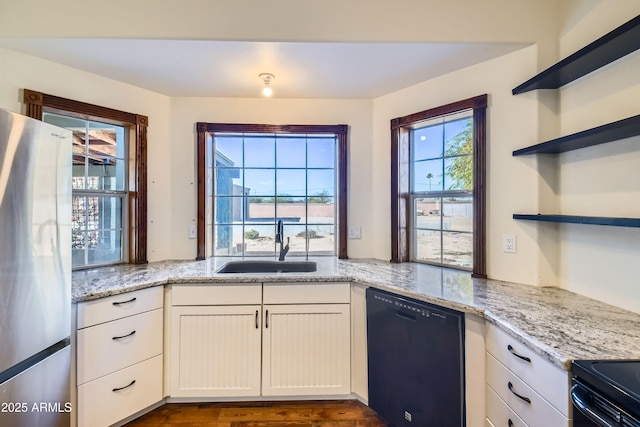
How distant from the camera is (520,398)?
1.11 meters

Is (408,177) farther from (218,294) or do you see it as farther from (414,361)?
(218,294)

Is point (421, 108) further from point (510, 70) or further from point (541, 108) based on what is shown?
point (541, 108)

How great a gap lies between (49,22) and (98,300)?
1.63m

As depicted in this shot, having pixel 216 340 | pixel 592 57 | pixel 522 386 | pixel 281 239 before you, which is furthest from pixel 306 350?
pixel 592 57

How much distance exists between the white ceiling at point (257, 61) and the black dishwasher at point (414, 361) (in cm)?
153

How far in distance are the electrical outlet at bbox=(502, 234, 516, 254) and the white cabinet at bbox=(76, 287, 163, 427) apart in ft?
7.46

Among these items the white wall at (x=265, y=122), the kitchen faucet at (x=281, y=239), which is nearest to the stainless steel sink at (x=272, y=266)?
the kitchen faucet at (x=281, y=239)

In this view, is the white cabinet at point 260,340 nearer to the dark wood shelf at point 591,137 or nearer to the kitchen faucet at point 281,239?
the kitchen faucet at point 281,239

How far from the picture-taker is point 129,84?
7.22 feet

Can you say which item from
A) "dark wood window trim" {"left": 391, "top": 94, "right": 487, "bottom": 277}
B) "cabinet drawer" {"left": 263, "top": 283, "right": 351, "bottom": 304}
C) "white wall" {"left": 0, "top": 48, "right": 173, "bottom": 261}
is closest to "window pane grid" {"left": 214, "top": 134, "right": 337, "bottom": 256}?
"white wall" {"left": 0, "top": 48, "right": 173, "bottom": 261}

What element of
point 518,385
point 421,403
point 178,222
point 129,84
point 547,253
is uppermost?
point 129,84

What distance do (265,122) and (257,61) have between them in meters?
0.65

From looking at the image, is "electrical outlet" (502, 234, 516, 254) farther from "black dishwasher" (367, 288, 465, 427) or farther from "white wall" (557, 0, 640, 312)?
"black dishwasher" (367, 288, 465, 427)

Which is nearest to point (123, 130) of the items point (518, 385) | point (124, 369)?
point (124, 369)
